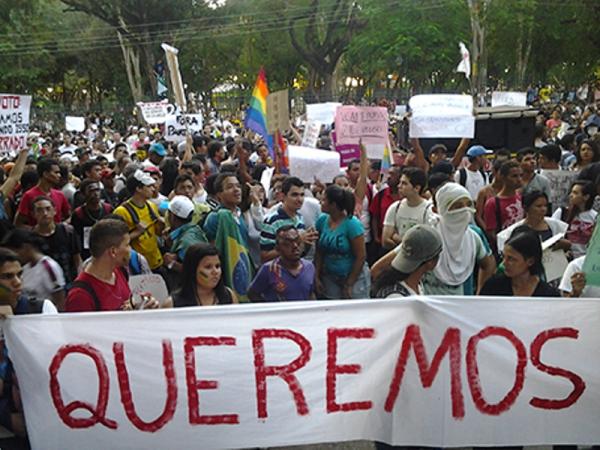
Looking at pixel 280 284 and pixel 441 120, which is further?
pixel 441 120

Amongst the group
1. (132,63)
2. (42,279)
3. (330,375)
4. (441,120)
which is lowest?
(330,375)

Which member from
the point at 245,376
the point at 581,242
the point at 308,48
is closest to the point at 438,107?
the point at 581,242

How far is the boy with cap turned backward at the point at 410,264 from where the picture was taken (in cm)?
380

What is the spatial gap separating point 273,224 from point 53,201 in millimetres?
2689

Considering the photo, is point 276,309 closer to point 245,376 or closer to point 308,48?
point 245,376

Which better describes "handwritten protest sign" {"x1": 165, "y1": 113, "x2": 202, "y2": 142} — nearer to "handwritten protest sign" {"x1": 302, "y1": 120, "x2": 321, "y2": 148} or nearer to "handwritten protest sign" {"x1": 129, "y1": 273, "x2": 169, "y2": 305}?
"handwritten protest sign" {"x1": 302, "y1": 120, "x2": 321, "y2": 148}

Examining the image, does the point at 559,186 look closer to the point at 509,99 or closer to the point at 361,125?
the point at 361,125

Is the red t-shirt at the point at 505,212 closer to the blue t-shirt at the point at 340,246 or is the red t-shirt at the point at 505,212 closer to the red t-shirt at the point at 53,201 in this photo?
the blue t-shirt at the point at 340,246

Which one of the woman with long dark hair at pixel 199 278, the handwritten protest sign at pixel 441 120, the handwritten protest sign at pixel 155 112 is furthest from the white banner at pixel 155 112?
the woman with long dark hair at pixel 199 278

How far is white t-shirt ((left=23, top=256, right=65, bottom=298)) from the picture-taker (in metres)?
4.54

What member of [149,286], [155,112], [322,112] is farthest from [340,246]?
[155,112]

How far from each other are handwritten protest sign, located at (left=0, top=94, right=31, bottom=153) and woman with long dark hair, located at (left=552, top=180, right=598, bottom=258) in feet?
17.5

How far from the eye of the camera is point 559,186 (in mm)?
7758

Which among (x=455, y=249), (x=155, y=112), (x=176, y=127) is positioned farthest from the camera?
(x=155, y=112)
